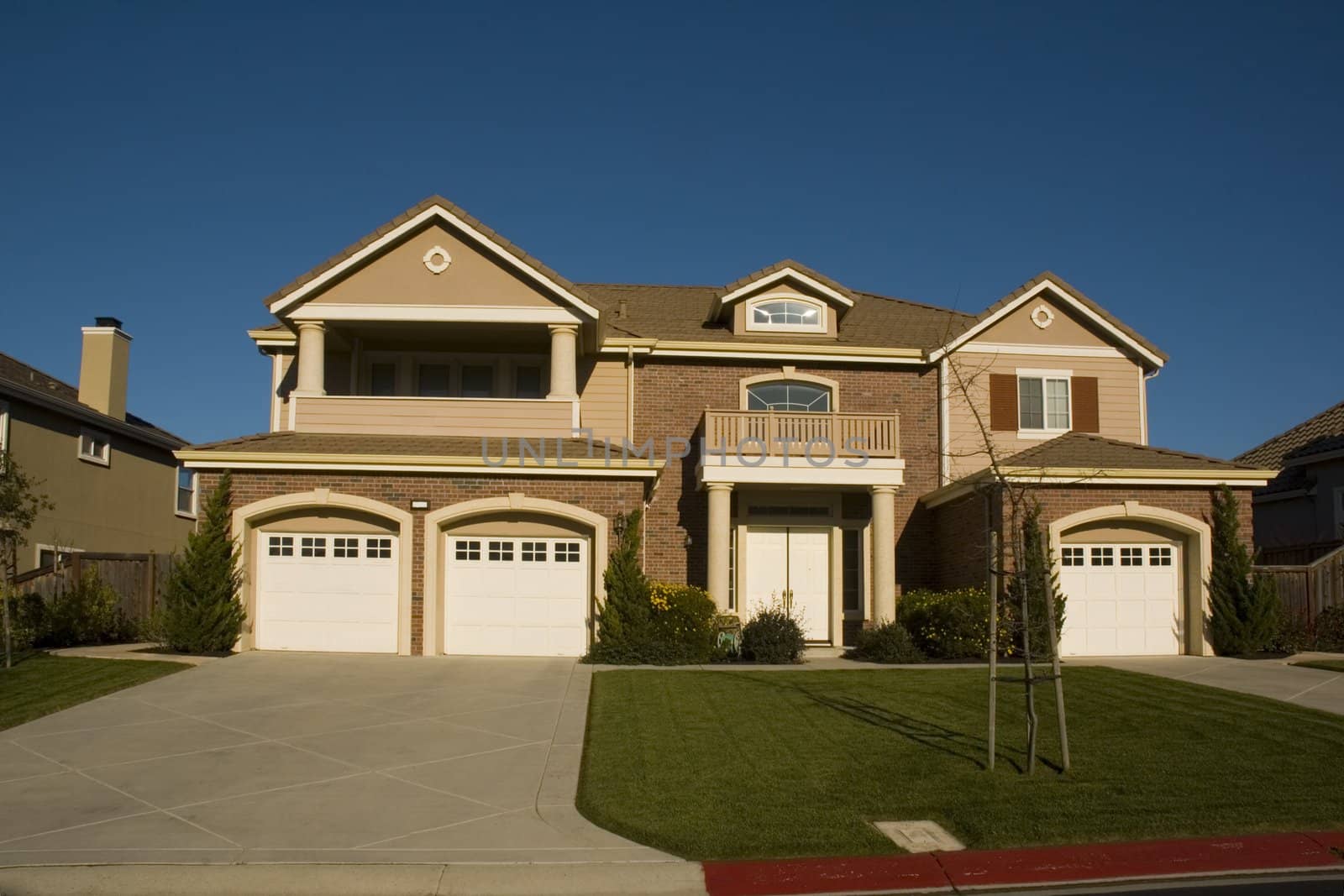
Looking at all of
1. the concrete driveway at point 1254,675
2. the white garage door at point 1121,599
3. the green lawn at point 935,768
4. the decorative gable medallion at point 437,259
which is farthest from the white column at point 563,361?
the concrete driveway at point 1254,675

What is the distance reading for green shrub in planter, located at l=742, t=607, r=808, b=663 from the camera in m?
18.3

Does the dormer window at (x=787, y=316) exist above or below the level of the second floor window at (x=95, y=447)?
above

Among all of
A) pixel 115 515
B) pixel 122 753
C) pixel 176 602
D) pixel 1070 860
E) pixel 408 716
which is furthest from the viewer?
pixel 115 515

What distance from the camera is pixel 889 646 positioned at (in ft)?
61.5

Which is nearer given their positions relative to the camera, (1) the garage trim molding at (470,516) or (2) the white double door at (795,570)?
(1) the garage trim molding at (470,516)

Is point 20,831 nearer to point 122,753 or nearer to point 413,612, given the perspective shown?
point 122,753

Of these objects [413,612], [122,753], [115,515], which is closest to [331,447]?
[413,612]

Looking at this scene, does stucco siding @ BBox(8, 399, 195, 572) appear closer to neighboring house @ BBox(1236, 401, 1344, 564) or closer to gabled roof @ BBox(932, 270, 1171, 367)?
A: gabled roof @ BBox(932, 270, 1171, 367)

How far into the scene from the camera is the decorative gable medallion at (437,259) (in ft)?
69.2

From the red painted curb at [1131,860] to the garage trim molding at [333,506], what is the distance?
40.0 ft

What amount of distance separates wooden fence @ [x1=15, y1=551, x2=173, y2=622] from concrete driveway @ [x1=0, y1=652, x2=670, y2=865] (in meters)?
5.80

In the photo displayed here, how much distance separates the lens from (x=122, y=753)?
11.3m

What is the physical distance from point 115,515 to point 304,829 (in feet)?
71.7

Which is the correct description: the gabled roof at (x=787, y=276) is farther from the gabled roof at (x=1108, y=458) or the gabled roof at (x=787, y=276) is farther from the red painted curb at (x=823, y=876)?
the red painted curb at (x=823, y=876)
